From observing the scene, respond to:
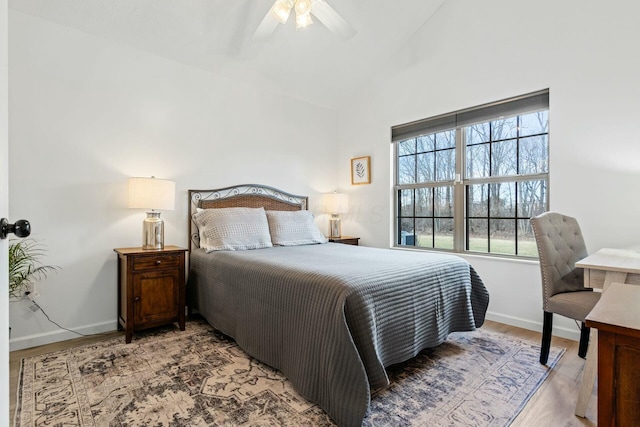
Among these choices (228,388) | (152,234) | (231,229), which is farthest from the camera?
(231,229)

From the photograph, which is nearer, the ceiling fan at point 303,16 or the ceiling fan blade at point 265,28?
the ceiling fan at point 303,16

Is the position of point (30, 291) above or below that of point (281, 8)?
below

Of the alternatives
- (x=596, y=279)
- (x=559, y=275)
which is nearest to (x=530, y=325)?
(x=559, y=275)

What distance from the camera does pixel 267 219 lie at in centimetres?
355

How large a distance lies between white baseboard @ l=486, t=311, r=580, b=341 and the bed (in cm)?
69

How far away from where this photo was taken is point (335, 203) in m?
4.28

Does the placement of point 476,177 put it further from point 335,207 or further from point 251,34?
point 251,34

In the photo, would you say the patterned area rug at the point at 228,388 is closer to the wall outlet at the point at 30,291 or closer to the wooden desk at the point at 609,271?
the wall outlet at the point at 30,291

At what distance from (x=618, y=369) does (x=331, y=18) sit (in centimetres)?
268

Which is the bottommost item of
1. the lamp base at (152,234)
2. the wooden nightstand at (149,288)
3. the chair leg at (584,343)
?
the chair leg at (584,343)

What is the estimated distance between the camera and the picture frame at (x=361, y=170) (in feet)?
14.1

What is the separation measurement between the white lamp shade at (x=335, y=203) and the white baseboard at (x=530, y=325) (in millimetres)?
2033

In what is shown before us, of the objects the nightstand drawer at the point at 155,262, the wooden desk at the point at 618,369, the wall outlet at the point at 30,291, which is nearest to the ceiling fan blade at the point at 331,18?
the nightstand drawer at the point at 155,262

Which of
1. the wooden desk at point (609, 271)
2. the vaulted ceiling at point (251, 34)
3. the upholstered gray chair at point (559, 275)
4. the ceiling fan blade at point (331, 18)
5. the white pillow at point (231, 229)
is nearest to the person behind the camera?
the wooden desk at point (609, 271)
